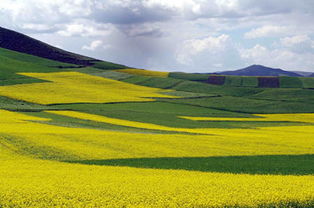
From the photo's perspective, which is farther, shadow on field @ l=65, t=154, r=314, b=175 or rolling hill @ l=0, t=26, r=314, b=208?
shadow on field @ l=65, t=154, r=314, b=175

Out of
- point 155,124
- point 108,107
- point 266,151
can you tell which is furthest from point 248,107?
point 266,151

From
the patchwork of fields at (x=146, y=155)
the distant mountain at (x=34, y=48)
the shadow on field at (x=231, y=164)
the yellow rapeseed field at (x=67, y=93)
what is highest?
Result: the distant mountain at (x=34, y=48)

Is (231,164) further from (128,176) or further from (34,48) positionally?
(34,48)

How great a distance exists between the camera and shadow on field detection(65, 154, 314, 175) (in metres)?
29.7

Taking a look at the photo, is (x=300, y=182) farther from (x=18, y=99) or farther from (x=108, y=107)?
(x=18, y=99)

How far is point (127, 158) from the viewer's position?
3247 centimetres

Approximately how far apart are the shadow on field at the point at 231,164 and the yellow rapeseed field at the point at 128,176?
154 centimetres

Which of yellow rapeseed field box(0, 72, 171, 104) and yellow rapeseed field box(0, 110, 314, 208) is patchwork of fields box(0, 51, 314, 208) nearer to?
yellow rapeseed field box(0, 110, 314, 208)

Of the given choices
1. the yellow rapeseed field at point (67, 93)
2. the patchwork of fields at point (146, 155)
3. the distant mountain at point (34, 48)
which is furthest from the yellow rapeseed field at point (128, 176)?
the distant mountain at point (34, 48)

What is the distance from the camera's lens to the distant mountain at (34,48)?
169625 millimetres

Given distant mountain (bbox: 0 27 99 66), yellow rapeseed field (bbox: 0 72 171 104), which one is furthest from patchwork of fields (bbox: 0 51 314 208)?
distant mountain (bbox: 0 27 99 66)

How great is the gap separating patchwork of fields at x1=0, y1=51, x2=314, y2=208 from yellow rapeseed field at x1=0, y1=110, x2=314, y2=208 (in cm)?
5

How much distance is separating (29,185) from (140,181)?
5264 millimetres

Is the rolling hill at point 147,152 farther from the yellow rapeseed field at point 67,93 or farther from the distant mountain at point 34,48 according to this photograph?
the distant mountain at point 34,48
